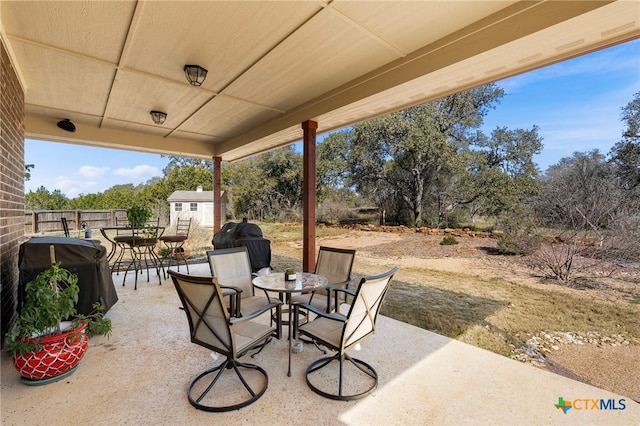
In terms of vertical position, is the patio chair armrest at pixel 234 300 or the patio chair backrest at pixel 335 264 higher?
the patio chair backrest at pixel 335 264

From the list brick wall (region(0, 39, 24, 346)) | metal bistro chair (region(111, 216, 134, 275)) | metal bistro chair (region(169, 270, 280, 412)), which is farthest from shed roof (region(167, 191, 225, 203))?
metal bistro chair (region(169, 270, 280, 412))

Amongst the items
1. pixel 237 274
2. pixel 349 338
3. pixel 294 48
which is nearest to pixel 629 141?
pixel 294 48

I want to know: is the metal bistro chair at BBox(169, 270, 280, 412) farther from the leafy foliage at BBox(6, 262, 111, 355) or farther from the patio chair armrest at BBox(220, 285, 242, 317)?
the leafy foliage at BBox(6, 262, 111, 355)

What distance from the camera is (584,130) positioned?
6.91 meters

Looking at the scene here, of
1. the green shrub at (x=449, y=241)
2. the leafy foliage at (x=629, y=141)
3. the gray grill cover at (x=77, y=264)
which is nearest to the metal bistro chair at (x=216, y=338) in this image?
the gray grill cover at (x=77, y=264)

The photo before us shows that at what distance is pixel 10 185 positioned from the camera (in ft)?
9.56

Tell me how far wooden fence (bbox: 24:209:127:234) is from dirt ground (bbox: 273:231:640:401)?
780cm

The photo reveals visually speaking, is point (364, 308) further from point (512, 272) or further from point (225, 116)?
point (512, 272)

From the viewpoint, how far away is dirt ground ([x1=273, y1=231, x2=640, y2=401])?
2.64m

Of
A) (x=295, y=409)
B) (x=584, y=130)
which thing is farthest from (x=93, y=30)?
(x=584, y=130)

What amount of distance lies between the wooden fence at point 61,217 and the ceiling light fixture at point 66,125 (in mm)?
5556

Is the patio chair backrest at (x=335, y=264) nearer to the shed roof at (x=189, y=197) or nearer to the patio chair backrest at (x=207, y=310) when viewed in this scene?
the patio chair backrest at (x=207, y=310)

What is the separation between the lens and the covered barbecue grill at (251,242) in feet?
16.5

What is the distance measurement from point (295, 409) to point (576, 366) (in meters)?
2.84
